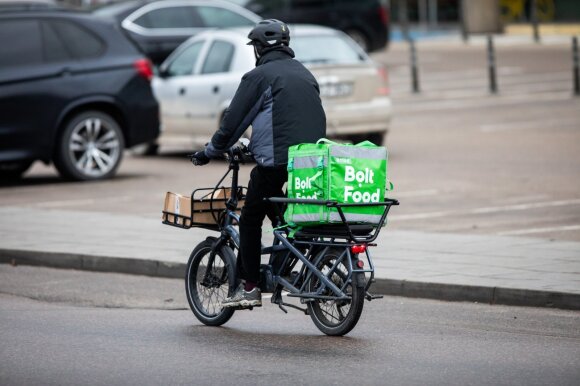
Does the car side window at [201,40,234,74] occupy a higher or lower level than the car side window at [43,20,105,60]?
lower

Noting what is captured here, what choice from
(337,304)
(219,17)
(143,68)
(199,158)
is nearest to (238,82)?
(143,68)

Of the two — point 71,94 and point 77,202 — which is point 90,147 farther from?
point 77,202

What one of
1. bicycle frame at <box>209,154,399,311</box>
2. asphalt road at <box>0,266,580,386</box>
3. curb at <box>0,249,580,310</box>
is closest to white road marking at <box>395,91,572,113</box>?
curb at <box>0,249,580,310</box>

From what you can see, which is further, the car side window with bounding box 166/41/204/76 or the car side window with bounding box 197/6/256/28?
the car side window with bounding box 197/6/256/28

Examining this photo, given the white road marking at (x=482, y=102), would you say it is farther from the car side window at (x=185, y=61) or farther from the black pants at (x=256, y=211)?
the black pants at (x=256, y=211)

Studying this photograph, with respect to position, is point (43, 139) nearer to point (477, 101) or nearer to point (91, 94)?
point (91, 94)

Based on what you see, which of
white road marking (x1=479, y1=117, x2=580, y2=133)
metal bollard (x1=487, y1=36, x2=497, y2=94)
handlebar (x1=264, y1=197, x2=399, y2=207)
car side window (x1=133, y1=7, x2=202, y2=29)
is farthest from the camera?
metal bollard (x1=487, y1=36, x2=497, y2=94)

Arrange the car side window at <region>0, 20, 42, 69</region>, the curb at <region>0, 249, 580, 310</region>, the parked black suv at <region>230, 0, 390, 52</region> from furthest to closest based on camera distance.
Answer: the parked black suv at <region>230, 0, 390, 52</region> < the car side window at <region>0, 20, 42, 69</region> < the curb at <region>0, 249, 580, 310</region>

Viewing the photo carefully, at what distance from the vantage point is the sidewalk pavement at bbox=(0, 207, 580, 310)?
→ 9.45m

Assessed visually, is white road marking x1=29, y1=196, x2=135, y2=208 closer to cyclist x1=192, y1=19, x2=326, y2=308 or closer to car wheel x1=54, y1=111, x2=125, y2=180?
car wheel x1=54, y1=111, x2=125, y2=180

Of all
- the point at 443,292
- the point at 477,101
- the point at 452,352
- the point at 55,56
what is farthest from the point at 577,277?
the point at 477,101

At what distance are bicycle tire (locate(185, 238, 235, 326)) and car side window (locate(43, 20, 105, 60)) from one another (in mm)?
8297

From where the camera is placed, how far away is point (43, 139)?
53.2 ft

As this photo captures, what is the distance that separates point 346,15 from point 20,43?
646 inches
